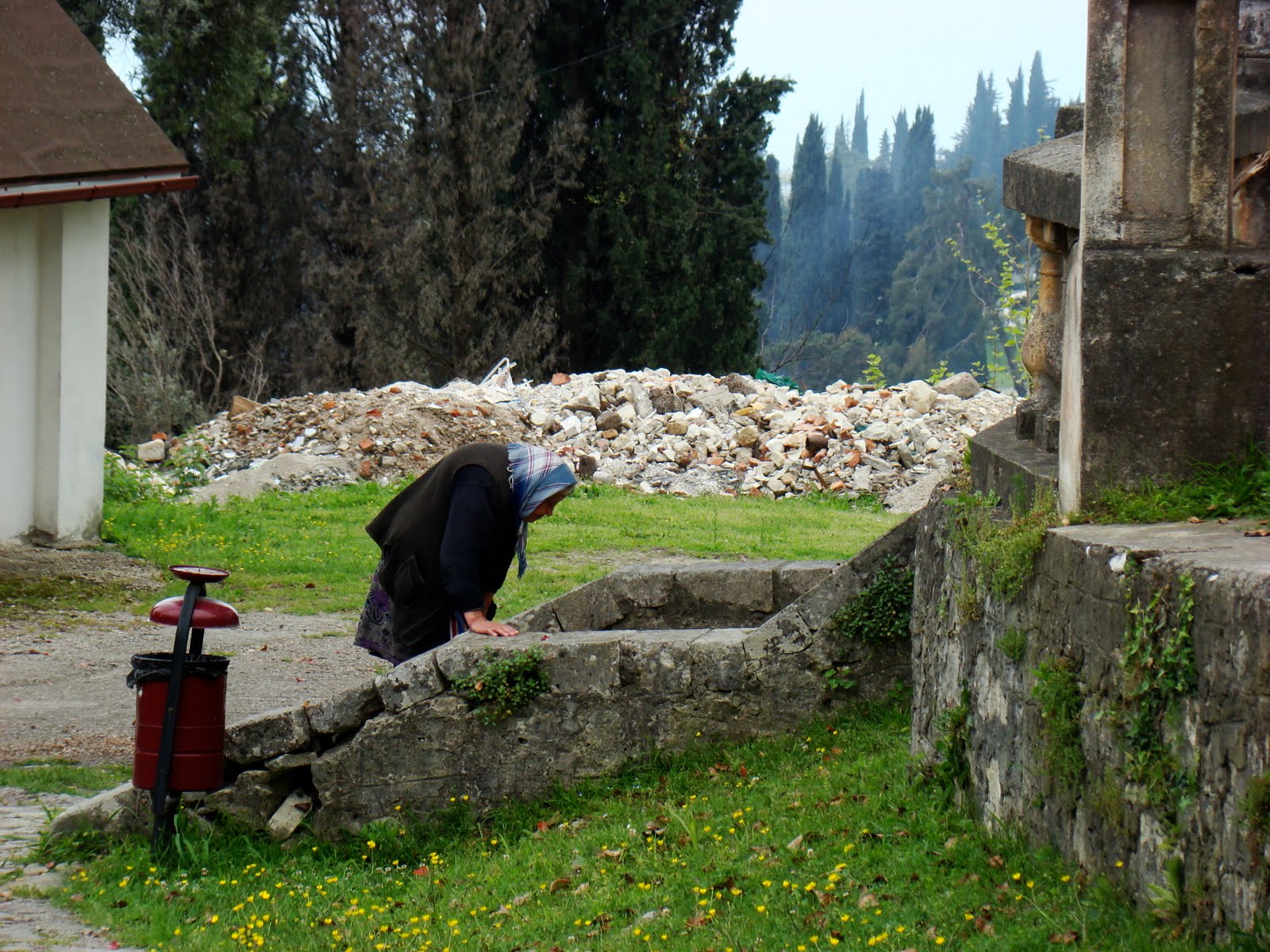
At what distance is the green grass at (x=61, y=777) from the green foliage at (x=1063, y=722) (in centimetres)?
485

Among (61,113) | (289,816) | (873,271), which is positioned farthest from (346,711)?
(873,271)

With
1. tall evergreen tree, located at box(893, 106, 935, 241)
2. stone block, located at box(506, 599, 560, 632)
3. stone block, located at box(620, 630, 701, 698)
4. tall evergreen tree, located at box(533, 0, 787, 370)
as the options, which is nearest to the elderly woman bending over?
stone block, located at box(620, 630, 701, 698)

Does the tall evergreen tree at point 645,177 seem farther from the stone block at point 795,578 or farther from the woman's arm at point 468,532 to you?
the woman's arm at point 468,532

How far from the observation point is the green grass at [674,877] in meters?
4.01

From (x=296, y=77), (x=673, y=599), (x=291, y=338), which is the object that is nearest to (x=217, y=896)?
(x=673, y=599)

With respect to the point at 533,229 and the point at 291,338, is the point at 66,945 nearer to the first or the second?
the point at 533,229

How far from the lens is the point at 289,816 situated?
6113 millimetres

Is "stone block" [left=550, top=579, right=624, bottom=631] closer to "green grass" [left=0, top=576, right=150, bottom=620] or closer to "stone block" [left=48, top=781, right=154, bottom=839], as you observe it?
"stone block" [left=48, top=781, right=154, bottom=839]

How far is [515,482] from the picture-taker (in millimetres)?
6129

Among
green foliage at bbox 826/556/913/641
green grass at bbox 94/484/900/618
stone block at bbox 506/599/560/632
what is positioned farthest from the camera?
green grass at bbox 94/484/900/618

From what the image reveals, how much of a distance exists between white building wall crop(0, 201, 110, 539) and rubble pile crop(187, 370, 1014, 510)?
6.58 m

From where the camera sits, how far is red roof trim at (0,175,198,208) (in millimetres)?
11477

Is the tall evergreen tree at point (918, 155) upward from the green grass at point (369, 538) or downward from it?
upward

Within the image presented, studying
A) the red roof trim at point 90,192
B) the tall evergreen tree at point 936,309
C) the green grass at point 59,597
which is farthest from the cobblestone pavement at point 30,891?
the tall evergreen tree at point 936,309
